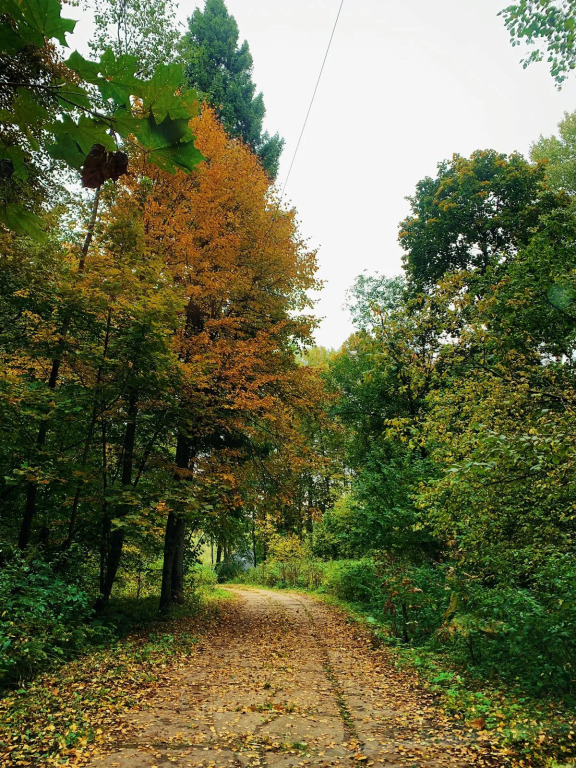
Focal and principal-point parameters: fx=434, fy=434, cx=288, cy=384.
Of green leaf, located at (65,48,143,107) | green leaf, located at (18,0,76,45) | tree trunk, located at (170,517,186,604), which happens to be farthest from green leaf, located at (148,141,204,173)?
tree trunk, located at (170,517,186,604)

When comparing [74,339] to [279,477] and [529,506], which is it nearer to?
[279,477]

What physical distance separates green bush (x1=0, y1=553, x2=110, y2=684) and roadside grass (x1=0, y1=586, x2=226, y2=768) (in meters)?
0.21

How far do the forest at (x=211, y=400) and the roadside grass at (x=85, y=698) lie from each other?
0.07 meters

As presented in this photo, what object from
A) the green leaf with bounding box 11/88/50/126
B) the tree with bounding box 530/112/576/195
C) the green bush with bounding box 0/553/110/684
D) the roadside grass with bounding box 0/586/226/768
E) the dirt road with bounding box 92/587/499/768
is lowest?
the dirt road with bounding box 92/587/499/768

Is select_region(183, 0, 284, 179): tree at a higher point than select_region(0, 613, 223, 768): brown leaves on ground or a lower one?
higher

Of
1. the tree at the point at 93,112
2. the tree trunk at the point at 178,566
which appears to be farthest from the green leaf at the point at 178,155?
the tree trunk at the point at 178,566

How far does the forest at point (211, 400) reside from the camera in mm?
3303

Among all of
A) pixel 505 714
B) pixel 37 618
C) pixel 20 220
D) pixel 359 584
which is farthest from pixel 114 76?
pixel 359 584

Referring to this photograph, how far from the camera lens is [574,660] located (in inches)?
188

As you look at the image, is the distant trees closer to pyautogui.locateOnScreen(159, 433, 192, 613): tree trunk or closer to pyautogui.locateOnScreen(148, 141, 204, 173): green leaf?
pyautogui.locateOnScreen(148, 141, 204, 173): green leaf

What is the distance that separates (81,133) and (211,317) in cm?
912

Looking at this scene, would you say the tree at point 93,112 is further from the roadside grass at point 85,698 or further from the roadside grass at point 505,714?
the roadside grass at point 505,714

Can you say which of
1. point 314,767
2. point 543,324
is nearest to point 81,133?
point 314,767

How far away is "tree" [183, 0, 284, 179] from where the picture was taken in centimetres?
1600
